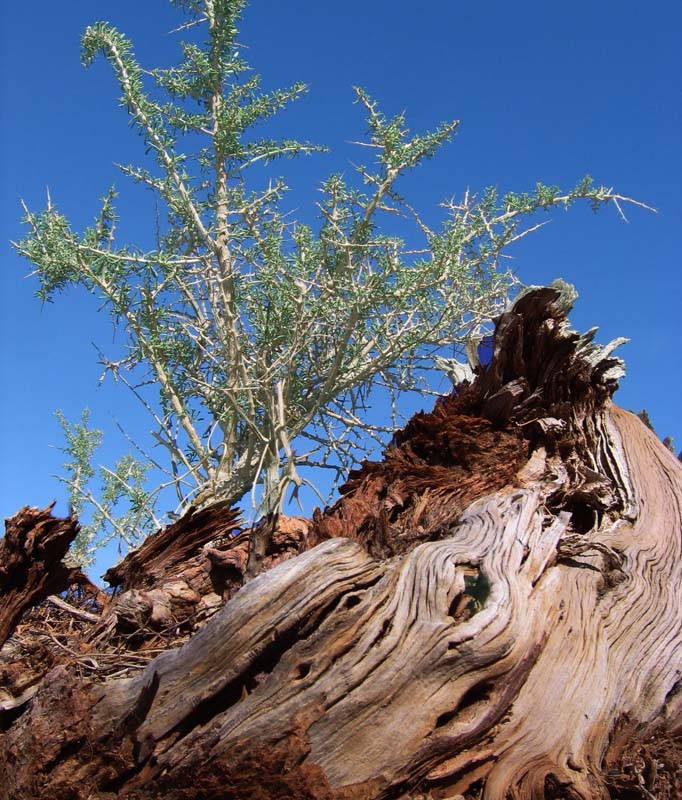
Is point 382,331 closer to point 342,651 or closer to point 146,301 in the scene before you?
point 146,301

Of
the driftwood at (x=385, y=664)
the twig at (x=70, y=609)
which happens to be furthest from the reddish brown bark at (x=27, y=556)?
the twig at (x=70, y=609)

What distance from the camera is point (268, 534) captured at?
345 centimetres

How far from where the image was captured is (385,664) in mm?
2488

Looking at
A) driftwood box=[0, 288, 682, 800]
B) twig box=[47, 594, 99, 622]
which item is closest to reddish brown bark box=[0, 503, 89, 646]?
driftwood box=[0, 288, 682, 800]

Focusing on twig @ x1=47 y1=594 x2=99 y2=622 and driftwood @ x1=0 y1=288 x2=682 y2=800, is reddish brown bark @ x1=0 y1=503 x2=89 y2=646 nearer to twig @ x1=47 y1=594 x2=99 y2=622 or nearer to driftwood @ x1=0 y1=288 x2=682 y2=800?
driftwood @ x1=0 y1=288 x2=682 y2=800

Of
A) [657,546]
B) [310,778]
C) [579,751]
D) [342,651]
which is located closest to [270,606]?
[342,651]

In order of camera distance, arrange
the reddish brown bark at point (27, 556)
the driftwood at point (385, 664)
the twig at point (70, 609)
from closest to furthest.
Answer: the driftwood at point (385, 664), the reddish brown bark at point (27, 556), the twig at point (70, 609)

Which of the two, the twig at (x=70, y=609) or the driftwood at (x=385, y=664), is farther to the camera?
the twig at (x=70, y=609)

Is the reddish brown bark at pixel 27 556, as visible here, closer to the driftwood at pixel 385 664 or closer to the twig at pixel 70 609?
the driftwood at pixel 385 664

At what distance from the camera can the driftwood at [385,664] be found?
2.37 metres

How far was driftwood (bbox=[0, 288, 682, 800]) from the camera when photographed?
7.78 feet

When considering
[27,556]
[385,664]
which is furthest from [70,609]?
[385,664]

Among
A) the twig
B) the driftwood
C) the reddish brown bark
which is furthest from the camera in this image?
the twig

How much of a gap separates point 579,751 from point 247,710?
3.70 feet
